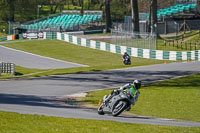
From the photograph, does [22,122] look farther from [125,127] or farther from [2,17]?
[2,17]

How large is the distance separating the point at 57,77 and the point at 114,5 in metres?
66.1

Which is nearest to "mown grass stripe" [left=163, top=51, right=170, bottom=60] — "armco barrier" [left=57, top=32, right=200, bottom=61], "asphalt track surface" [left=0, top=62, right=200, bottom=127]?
"armco barrier" [left=57, top=32, right=200, bottom=61]

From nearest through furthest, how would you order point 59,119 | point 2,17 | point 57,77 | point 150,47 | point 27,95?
point 59,119 < point 27,95 < point 57,77 < point 150,47 < point 2,17

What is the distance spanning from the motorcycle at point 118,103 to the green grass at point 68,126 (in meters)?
1.63

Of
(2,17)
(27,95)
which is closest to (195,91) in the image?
(27,95)

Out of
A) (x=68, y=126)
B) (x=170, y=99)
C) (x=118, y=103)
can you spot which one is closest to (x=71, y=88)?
(x=170, y=99)

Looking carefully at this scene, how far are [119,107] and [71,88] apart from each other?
405 inches

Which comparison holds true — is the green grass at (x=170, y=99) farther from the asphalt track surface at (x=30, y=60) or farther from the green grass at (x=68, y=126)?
the asphalt track surface at (x=30, y=60)

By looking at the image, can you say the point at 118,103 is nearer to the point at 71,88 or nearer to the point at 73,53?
the point at 71,88

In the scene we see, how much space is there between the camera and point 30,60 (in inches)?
1828

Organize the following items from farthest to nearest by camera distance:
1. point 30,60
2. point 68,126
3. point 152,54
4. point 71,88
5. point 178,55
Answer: point 152,54, point 30,60, point 178,55, point 71,88, point 68,126

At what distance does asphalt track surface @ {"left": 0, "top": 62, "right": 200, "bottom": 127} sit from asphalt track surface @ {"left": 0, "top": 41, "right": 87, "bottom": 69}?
10167 millimetres

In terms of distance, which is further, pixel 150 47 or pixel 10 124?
pixel 150 47

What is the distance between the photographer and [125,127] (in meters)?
13.3
